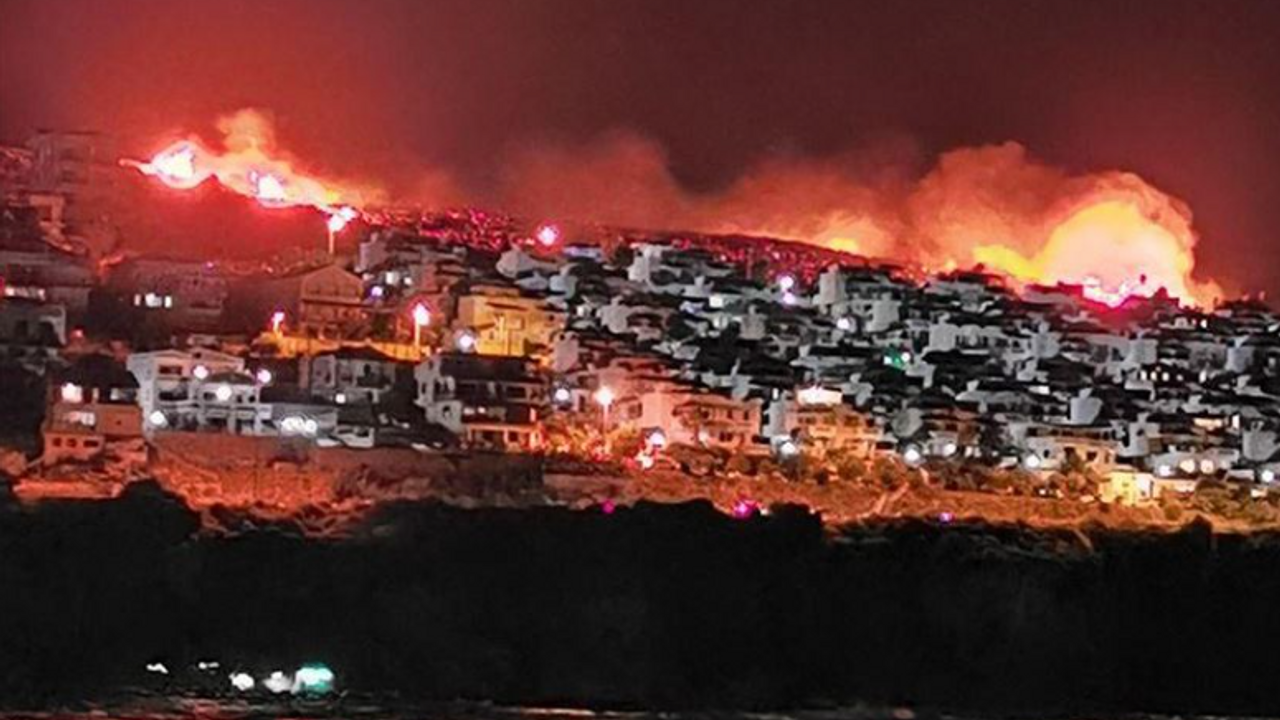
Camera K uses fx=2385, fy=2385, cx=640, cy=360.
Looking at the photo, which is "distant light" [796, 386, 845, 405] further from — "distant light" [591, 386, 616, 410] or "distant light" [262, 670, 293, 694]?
"distant light" [262, 670, 293, 694]

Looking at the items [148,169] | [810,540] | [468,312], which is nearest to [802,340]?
[468,312]

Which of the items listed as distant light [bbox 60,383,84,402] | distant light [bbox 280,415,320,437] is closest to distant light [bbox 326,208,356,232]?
distant light [bbox 280,415,320,437]

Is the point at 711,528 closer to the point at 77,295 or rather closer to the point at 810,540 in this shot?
the point at 810,540

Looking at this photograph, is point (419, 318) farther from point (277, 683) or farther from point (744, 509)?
point (277, 683)

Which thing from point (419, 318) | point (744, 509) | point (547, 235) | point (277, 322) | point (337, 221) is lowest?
point (744, 509)

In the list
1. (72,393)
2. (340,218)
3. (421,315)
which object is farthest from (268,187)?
(72,393)

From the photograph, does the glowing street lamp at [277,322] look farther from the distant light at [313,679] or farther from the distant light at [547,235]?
the distant light at [313,679]

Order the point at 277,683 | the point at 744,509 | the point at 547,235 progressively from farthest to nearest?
1. the point at 547,235
2. the point at 744,509
3. the point at 277,683
